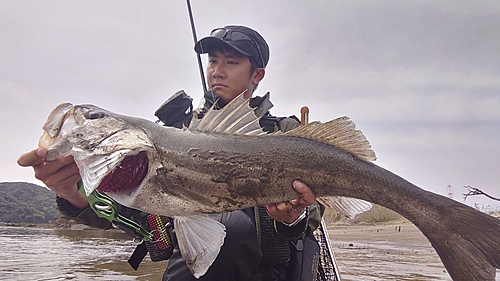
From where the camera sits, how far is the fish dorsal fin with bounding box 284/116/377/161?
8.00 ft

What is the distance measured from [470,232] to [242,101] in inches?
66.0

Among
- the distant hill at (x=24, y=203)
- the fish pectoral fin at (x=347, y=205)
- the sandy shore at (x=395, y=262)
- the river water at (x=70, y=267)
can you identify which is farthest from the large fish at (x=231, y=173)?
the distant hill at (x=24, y=203)

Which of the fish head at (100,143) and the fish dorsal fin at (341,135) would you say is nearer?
the fish head at (100,143)

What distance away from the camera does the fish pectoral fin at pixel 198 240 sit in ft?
7.58

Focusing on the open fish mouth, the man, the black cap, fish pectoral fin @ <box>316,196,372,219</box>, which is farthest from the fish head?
the black cap

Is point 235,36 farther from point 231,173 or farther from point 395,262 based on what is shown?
point 395,262

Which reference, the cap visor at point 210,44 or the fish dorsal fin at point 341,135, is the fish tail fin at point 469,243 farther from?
the cap visor at point 210,44

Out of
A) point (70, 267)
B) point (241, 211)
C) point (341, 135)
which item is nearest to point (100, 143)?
point (241, 211)

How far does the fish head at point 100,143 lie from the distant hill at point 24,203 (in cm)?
3943

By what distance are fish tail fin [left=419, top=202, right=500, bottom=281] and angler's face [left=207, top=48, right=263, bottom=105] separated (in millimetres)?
2676

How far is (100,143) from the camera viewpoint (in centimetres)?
223

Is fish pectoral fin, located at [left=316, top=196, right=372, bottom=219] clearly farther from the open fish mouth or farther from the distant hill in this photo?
the distant hill

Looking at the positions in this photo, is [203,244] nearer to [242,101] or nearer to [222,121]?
[222,121]

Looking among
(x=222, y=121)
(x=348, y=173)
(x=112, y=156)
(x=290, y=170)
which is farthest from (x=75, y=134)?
(x=348, y=173)
